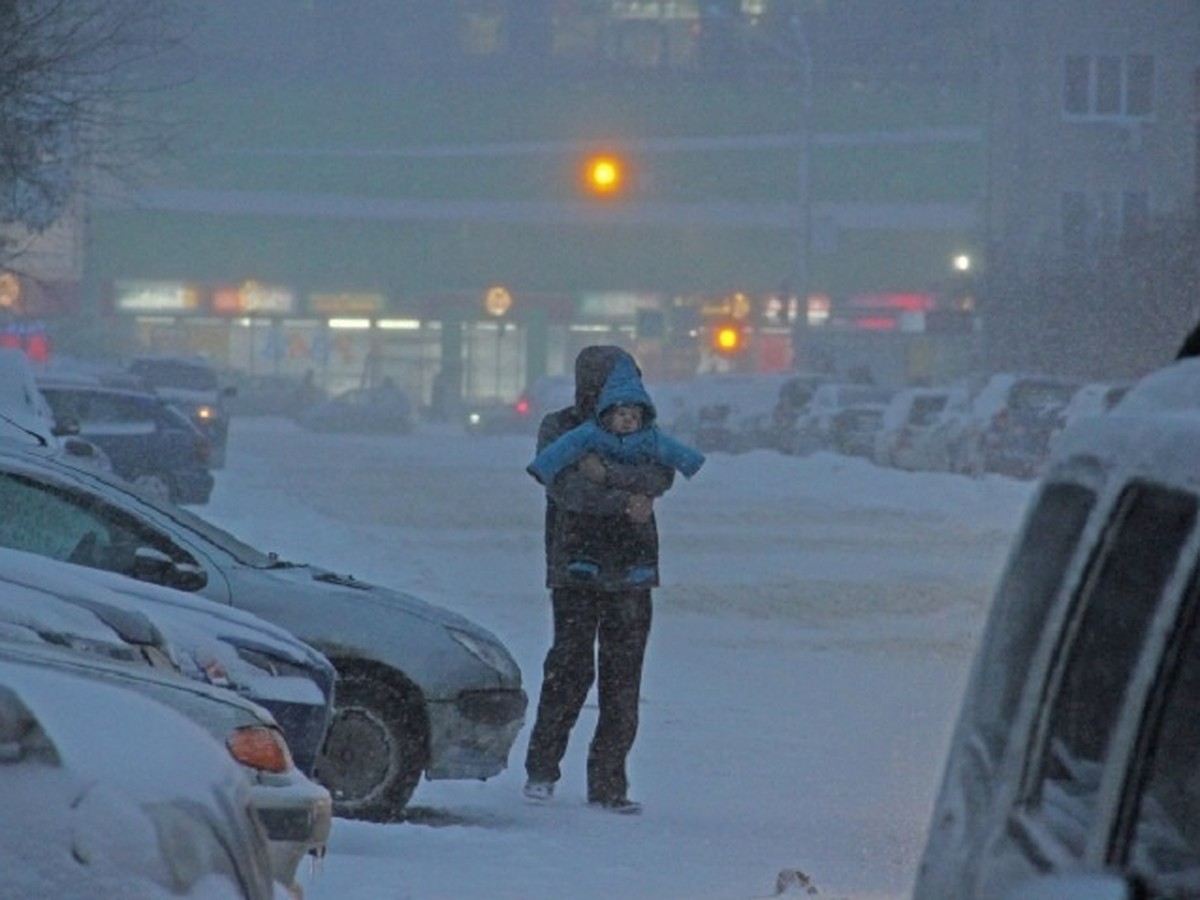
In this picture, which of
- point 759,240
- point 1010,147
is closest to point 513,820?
point 1010,147

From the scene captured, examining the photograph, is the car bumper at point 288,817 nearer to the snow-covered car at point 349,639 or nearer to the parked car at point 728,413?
the snow-covered car at point 349,639

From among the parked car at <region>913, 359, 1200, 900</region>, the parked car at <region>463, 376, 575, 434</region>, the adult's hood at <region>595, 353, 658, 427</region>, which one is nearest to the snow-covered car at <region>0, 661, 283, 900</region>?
→ the parked car at <region>913, 359, 1200, 900</region>

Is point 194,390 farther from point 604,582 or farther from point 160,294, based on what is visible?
point 160,294

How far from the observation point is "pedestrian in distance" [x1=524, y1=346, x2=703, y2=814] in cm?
1015

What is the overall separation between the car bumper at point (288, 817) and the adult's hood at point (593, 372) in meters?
3.61

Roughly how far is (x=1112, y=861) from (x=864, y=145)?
8908cm

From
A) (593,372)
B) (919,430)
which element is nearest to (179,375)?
(919,430)

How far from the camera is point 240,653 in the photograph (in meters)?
8.38

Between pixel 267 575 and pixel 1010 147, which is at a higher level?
pixel 1010 147

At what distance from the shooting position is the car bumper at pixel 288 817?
22.0 ft

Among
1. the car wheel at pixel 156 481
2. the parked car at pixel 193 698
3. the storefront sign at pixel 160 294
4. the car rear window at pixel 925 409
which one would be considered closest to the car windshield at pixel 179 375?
the car rear window at pixel 925 409

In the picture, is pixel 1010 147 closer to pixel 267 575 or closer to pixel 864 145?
pixel 864 145

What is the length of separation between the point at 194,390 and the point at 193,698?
36.9 metres

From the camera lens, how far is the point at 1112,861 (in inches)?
111
